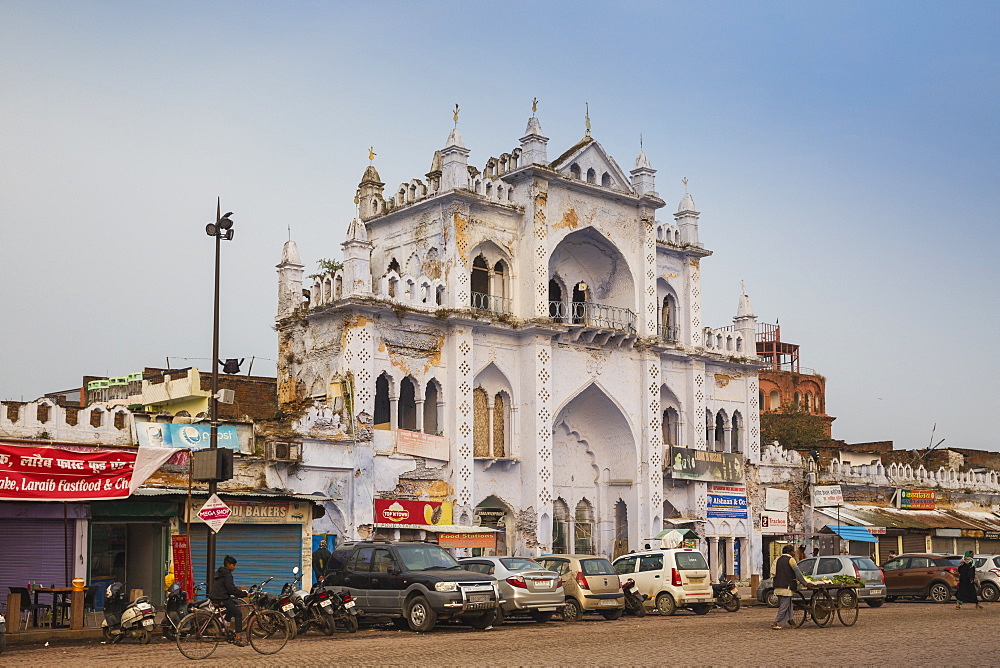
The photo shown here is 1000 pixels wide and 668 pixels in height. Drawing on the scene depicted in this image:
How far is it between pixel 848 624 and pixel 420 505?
14.5 meters

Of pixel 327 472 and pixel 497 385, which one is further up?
pixel 497 385

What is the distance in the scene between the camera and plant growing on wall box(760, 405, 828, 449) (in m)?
64.4

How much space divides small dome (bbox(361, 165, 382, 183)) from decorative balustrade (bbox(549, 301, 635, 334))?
7288 mm

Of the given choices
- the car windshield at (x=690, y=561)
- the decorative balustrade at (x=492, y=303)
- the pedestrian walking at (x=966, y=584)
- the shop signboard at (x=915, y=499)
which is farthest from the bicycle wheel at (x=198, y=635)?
the shop signboard at (x=915, y=499)

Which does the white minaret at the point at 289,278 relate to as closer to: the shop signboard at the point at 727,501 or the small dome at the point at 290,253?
the small dome at the point at 290,253

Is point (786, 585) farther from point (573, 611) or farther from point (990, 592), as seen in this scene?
point (990, 592)

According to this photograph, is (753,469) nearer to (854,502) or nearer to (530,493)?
(854,502)

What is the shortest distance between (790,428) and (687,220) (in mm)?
23830

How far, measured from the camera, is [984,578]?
30.7 m

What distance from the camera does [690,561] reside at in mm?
27047

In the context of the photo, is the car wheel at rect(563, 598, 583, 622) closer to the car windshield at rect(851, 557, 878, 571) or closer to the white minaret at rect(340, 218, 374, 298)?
the car windshield at rect(851, 557, 878, 571)

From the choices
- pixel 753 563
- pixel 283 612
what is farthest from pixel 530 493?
pixel 283 612

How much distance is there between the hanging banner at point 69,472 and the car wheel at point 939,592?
19.2 meters

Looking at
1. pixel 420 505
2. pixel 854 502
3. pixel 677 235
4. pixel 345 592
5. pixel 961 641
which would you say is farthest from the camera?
Answer: pixel 854 502
